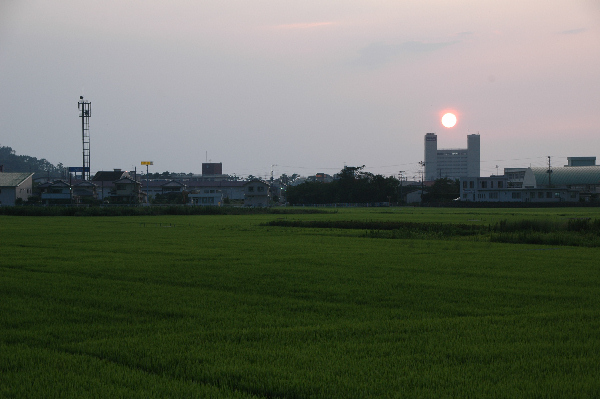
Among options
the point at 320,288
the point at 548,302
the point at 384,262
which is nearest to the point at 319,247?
the point at 384,262

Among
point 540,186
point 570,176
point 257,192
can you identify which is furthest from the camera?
point 570,176

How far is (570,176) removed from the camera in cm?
11362

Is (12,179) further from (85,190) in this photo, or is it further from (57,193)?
(85,190)

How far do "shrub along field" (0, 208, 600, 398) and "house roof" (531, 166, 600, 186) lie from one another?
104445mm

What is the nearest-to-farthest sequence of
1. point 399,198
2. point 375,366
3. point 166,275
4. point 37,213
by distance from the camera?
point 375,366 < point 166,275 < point 37,213 < point 399,198

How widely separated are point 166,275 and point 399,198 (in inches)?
4340

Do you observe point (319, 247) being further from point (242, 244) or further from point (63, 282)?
point (63, 282)

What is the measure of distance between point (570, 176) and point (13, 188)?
101718 millimetres

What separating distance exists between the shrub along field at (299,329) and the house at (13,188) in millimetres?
84199

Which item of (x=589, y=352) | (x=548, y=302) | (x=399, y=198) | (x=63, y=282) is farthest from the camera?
(x=399, y=198)

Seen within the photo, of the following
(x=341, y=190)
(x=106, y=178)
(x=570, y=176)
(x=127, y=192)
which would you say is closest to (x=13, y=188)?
(x=127, y=192)

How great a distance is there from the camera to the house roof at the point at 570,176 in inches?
4358

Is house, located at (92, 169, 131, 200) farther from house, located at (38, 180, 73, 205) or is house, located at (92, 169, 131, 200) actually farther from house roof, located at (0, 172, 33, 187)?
house roof, located at (0, 172, 33, 187)

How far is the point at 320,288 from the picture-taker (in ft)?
38.1
